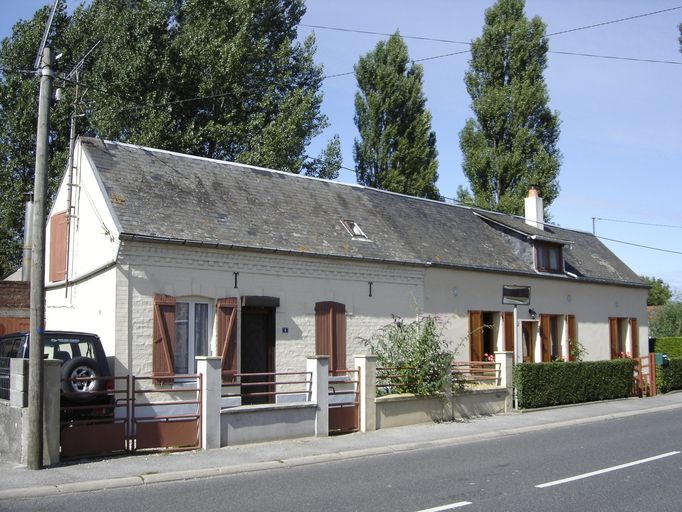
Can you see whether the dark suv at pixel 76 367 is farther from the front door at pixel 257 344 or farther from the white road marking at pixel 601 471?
the white road marking at pixel 601 471

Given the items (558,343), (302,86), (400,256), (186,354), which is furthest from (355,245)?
(302,86)

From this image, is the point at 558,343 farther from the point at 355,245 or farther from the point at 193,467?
the point at 193,467

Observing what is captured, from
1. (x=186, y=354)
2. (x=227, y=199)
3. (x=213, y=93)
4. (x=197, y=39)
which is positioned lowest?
(x=186, y=354)

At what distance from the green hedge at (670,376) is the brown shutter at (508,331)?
17.3 ft

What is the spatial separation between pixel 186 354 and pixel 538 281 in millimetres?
13274

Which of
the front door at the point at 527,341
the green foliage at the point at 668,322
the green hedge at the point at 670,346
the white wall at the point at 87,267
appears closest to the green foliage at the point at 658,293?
the green foliage at the point at 668,322

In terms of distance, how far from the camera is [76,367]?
12102 mm

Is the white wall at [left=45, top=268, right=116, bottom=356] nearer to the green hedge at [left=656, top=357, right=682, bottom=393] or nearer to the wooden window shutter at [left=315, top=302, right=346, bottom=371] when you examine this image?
the wooden window shutter at [left=315, top=302, right=346, bottom=371]

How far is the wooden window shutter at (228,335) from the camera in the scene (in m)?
15.6

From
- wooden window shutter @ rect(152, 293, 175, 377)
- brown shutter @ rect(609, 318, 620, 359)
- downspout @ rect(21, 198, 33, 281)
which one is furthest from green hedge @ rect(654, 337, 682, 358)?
downspout @ rect(21, 198, 33, 281)

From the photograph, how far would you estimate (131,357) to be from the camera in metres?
14.3

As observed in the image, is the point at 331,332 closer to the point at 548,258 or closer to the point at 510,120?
the point at 548,258

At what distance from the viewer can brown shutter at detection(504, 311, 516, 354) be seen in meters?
23.0

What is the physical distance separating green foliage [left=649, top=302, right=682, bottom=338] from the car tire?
4025 centimetres
